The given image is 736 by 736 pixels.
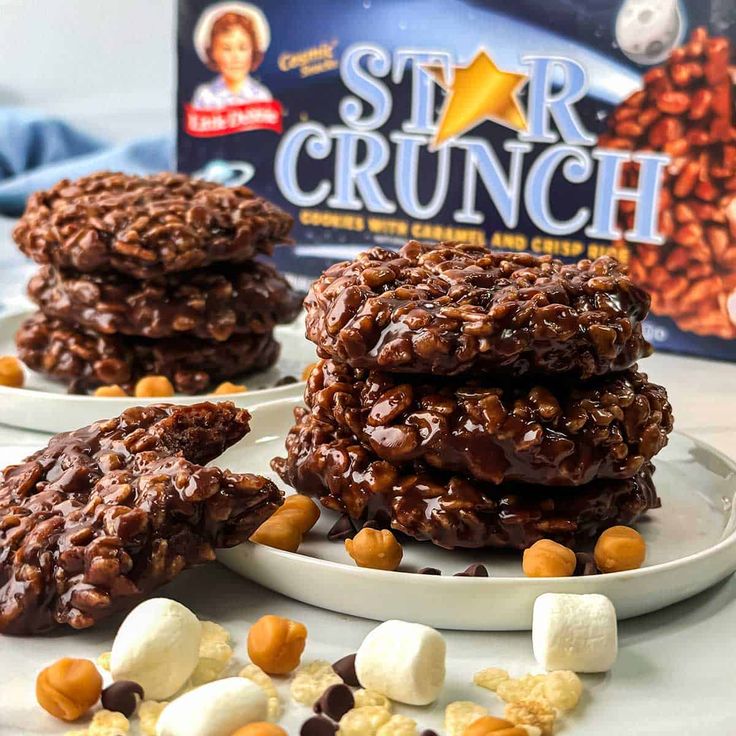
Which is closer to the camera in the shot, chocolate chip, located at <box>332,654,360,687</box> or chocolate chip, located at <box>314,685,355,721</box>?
chocolate chip, located at <box>314,685,355,721</box>

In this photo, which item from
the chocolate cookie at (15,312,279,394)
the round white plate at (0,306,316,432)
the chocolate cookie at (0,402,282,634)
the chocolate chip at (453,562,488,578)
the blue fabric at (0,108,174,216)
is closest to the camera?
the chocolate cookie at (0,402,282,634)

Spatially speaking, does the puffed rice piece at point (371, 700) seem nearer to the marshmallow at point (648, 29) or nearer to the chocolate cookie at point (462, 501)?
the chocolate cookie at point (462, 501)

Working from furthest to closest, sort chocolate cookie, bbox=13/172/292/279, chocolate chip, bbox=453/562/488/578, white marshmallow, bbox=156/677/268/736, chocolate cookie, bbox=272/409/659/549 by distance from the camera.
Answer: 1. chocolate cookie, bbox=13/172/292/279
2. chocolate cookie, bbox=272/409/659/549
3. chocolate chip, bbox=453/562/488/578
4. white marshmallow, bbox=156/677/268/736

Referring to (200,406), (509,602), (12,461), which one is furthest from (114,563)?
(12,461)

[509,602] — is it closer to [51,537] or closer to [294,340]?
[51,537]

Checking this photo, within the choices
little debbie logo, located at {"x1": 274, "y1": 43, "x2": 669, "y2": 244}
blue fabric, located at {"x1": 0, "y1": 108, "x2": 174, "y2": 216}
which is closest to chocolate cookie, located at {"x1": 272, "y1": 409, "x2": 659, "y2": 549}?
little debbie logo, located at {"x1": 274, "y1": 43, "x2": 669, "y2": 244}

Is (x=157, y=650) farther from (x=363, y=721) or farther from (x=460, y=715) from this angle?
(x=460, y=715)

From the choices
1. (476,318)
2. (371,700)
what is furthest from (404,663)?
(476,318)

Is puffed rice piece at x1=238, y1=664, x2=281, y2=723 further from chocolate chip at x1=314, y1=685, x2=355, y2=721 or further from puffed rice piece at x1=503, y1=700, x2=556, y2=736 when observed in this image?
puffed rice piece at x1=503, y1=700, x2=556, y2=736
